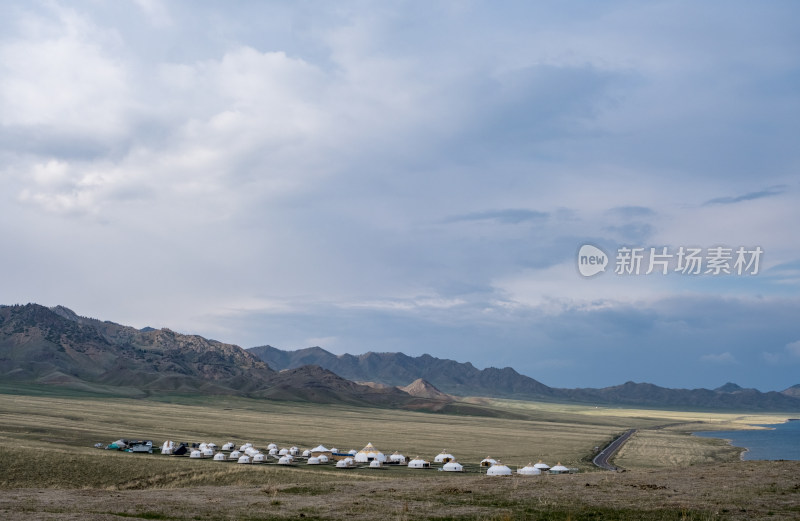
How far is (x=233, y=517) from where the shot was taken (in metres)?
29.7

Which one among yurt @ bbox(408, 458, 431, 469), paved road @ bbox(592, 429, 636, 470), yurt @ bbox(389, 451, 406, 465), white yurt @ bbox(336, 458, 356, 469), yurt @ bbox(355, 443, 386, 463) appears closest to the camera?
white yurt @ bbox(336, 458, 356, 469)

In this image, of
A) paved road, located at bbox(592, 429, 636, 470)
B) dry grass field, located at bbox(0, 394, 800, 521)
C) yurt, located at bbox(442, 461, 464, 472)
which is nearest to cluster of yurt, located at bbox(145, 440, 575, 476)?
yurt, located at bbox(442, 461, 464, 472)

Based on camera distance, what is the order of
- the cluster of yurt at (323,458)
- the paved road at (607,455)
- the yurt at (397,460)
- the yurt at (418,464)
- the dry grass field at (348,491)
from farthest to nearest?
the paved road at (607,455)
the yurt at (397,460)
the yurt at (418,464)
the cluster of yurt at (323,458)
the dry grass field at (348,491)

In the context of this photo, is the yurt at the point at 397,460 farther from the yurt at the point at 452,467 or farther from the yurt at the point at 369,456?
the yurt at the point at 452,467

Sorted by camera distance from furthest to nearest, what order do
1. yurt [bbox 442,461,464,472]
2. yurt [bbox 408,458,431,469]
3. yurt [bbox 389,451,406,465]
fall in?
yurt [bbox 389,451,406,465], yurt [bbox 408,458,431,469], yurt [bbox 442,461,464,472]

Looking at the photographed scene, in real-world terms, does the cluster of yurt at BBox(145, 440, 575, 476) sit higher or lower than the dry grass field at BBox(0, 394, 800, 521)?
lower

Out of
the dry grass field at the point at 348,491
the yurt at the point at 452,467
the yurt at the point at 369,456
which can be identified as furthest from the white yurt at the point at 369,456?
the yurt at the point at 452,467

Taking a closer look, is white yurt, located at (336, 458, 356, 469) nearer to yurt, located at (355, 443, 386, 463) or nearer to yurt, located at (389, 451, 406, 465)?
yurt, located at (355, 443, 386, 463)

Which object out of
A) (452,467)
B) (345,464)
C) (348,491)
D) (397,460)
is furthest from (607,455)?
(348,491)

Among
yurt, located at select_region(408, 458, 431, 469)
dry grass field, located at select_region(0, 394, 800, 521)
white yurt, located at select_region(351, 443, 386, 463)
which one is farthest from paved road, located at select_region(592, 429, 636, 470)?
white yurt, located at select_region(351, 443, 386, 463)

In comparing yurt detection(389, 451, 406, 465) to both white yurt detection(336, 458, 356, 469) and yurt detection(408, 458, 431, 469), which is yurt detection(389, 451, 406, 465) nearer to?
yurt detection(408, 458, 431, 469)

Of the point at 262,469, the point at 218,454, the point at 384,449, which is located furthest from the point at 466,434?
the point at 262,469

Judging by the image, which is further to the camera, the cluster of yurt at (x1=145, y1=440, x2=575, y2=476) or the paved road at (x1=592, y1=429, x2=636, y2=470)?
the paved road at (x1=592, y1=429, x2=636, y2=470)

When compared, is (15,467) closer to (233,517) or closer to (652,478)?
(233,517)
